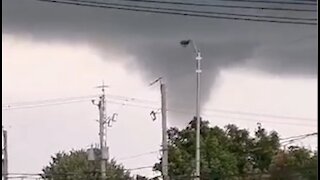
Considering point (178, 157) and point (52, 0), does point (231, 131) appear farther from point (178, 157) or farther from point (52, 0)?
point (52, 0)

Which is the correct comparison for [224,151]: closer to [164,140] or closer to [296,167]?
[164,140]

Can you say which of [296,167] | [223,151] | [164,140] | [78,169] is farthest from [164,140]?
[296,167]

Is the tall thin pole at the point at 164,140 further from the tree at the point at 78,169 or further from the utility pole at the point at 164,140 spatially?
the tree at the point at 78,169

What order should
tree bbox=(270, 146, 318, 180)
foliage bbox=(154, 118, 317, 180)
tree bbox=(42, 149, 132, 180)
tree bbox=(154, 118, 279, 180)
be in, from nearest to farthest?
tree bbox=(270, 146, 318, 180)
tree bbox=(42, 149, 132, 180)
foliage bbox=(154, 118, 317, 180)
tree bbox=(154, 118, 279, 180)

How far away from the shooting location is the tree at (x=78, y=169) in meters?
3.63

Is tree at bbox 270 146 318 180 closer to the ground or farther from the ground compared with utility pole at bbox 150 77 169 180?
closer to the ground

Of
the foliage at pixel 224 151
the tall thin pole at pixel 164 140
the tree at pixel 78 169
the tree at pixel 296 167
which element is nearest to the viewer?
the tree at pixel 296 167

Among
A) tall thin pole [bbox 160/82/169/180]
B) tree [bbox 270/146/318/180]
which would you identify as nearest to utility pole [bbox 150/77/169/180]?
tall thin pole [bbox 160/82/169/180]

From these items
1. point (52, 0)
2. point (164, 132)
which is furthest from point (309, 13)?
point (164, 132)

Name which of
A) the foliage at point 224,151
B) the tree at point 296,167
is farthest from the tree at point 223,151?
the tree at point 296,167

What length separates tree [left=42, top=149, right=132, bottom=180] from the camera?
3.63 meters

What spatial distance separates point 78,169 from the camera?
461cm

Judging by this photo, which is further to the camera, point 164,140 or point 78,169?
point 164,140

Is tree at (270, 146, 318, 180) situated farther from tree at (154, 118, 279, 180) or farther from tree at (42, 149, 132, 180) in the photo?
tree at (42, 149, 132, 180)
